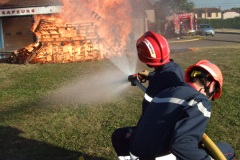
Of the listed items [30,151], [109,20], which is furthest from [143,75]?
[109,20]

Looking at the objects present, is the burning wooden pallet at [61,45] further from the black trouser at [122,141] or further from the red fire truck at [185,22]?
the red fire truck at [185,22]

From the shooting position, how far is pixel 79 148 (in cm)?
539

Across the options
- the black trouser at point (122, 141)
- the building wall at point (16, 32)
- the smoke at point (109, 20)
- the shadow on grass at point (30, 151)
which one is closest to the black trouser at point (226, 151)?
the black trouser at point (122, 141)

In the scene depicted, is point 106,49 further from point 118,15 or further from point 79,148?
point 79,148

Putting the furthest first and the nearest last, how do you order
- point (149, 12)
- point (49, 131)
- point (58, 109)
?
1. point (149, 12)
2. point (58, 109)
3. point (49, 131)

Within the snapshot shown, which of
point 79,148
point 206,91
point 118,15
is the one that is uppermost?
point 118,15

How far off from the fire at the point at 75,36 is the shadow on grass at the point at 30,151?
37.3 feet

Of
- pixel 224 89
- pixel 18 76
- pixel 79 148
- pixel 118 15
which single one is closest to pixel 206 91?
pixel 79 148

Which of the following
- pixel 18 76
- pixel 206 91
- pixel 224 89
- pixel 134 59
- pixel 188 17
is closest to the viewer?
pixel 206 91

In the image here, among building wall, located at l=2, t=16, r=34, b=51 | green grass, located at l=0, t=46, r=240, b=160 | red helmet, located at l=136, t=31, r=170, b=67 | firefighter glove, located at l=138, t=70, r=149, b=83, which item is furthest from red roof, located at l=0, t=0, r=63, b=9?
red helmet, located at l=136, t=31, r=170, b=67

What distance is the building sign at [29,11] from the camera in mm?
21798

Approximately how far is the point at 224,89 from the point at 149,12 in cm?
4301

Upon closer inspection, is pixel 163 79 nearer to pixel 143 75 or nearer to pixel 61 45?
pixel 143 75

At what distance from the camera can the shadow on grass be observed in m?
5.13
